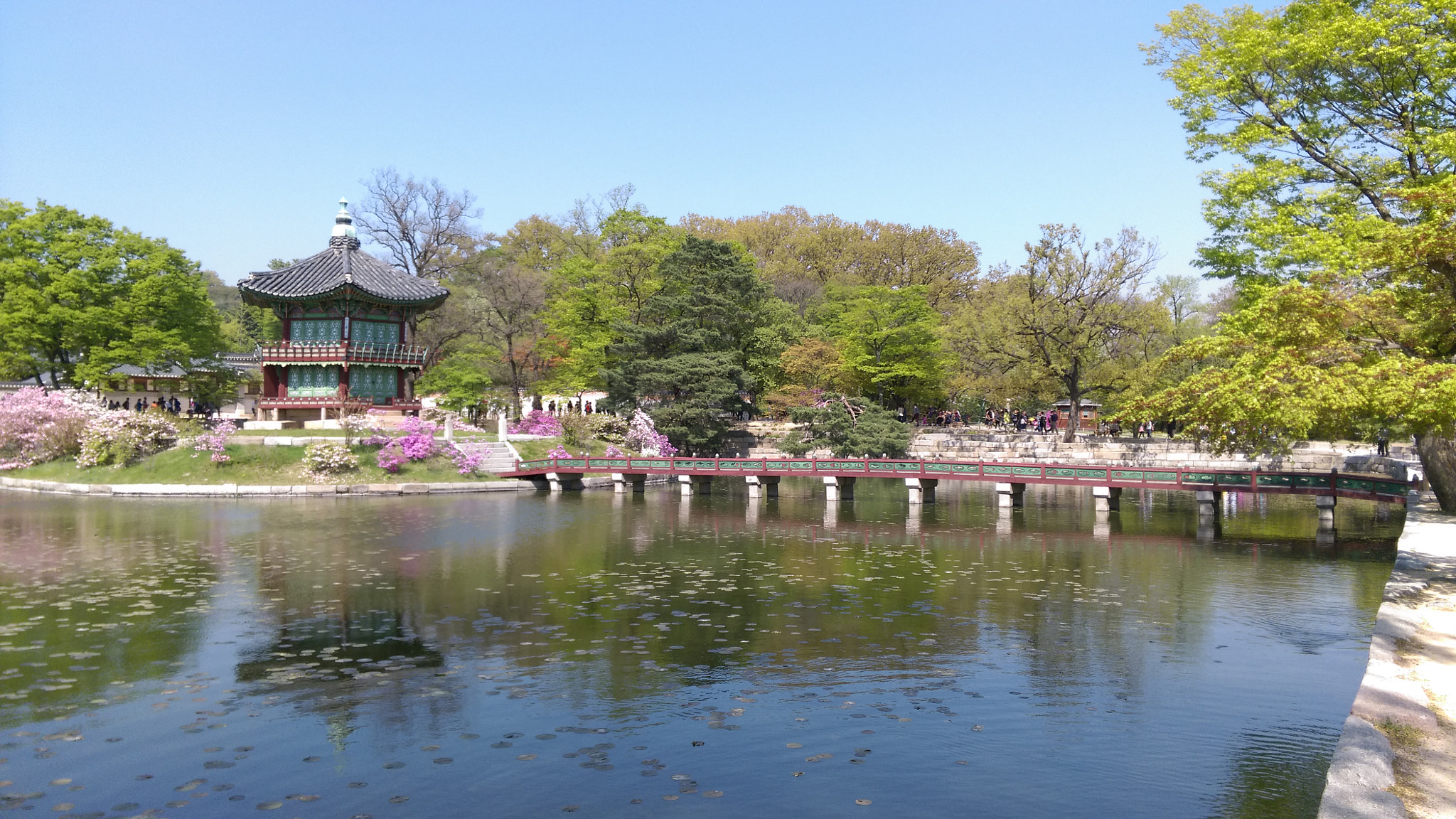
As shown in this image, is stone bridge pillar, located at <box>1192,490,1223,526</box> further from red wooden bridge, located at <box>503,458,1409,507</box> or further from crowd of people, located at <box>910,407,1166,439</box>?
crowd of people, located at <box>910,407,1166,439</box>

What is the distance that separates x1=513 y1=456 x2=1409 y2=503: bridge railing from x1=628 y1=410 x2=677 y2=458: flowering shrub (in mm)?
6083

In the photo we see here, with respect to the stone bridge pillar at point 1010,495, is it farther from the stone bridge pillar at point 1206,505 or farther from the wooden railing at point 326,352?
the wooden railing at point 326,352

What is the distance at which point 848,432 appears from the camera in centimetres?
4816

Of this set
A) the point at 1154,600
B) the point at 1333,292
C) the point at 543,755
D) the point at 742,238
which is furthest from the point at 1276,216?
the point at 742,238

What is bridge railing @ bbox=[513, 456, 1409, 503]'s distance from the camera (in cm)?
3081

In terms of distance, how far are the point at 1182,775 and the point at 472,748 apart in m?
7.97

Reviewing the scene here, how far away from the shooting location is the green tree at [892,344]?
5747 cm

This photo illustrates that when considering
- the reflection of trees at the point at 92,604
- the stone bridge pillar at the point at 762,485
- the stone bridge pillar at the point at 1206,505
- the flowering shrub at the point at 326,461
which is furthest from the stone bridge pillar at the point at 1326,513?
the flowering shrub at the point at 326,461

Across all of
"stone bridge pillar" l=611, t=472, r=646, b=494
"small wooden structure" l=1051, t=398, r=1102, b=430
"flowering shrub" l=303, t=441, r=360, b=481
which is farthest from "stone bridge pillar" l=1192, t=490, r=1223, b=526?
"flowering shrub" l=303, t=441, r=360, b=481

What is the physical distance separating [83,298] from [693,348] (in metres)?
32.5

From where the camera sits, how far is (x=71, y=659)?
15188 millimetres

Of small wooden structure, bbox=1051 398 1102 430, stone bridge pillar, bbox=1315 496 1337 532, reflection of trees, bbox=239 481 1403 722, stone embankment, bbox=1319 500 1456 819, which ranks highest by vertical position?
small wooden structure, bbox=1051 398 1102 430

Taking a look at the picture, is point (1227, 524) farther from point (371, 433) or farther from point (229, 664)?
point (371, 433)

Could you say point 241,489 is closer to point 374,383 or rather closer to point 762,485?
point 374,383
